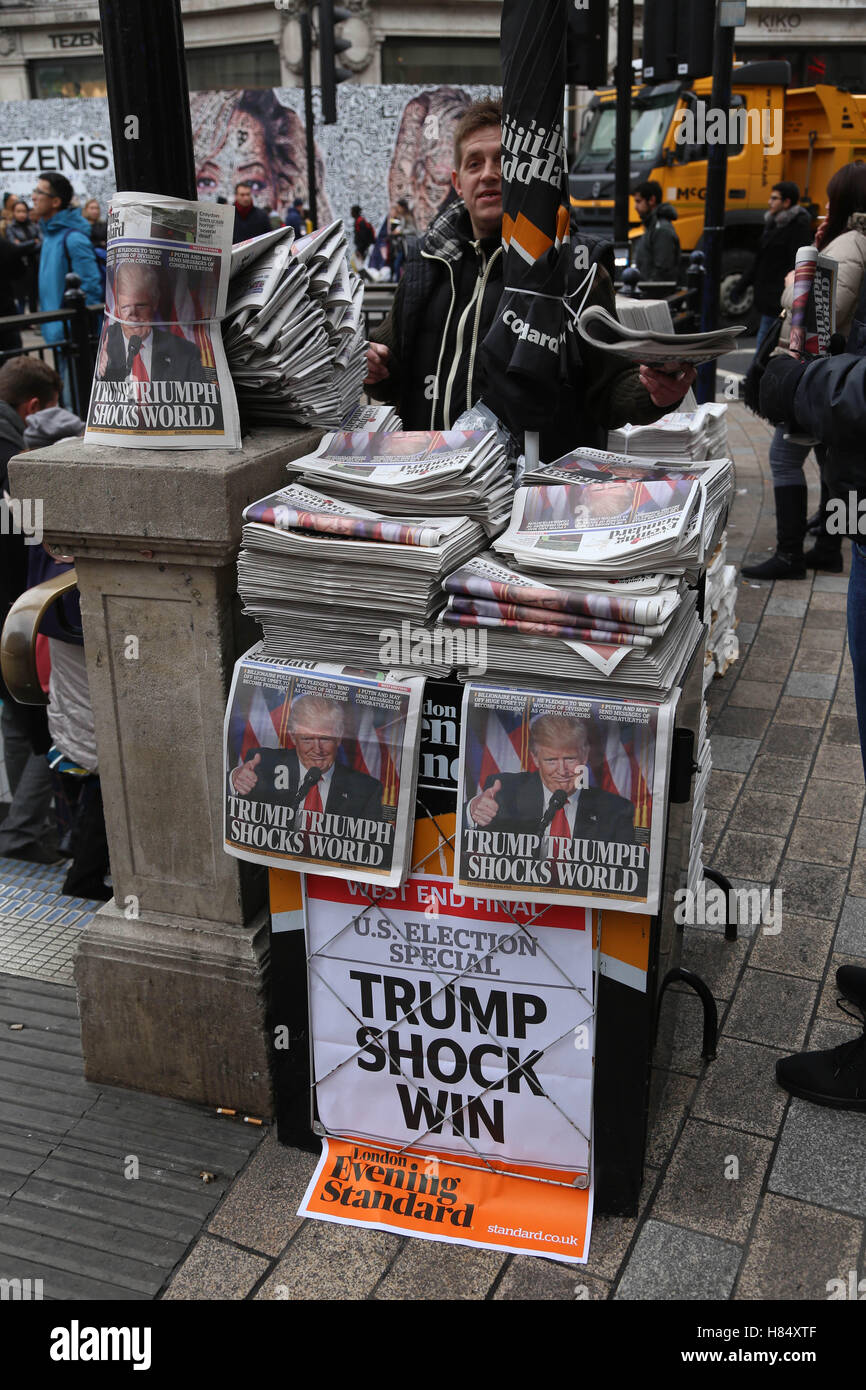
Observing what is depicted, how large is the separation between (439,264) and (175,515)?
1406mm

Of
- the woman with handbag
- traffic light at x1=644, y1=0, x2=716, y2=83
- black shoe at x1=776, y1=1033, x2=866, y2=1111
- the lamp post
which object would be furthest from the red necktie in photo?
traffic light at x1=644, y1=0, x2=716, y2=83

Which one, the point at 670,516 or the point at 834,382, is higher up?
the point at 834,382

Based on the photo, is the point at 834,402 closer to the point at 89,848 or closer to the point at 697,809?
the point at 697,809

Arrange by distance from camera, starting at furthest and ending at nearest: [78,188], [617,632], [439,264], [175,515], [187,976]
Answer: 1. [78,188]
2. [439,264]
3. [187,976]
4. [175,515]
5. [617,632]

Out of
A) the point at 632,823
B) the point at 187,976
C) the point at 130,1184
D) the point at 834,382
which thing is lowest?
the point at 130,1184

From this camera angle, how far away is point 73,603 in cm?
394

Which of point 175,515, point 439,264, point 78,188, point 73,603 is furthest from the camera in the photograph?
point 78,188

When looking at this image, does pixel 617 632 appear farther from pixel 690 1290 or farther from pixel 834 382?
pixel 690 1290

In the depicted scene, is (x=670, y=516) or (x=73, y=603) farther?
(x=73, y=603)

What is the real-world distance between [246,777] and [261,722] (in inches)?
5.6

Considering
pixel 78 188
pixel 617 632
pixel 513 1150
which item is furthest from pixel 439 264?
pixel 78 188

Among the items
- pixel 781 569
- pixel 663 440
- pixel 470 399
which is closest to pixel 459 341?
pixel 470 399

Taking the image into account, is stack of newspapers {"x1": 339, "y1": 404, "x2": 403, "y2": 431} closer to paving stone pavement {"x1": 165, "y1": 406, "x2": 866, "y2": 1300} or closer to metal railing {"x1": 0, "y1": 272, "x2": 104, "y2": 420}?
paving stone pavement {"x1": 165, "y1": 406, "x2": 866, "y2": 1300}
